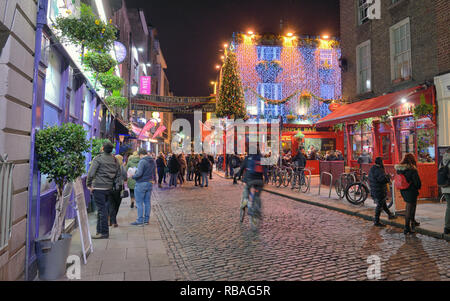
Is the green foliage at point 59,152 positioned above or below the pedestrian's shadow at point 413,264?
above

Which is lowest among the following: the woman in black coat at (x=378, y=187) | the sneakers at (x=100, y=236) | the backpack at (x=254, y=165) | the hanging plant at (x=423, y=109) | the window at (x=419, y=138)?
the sneakers at (x=100, y=236)

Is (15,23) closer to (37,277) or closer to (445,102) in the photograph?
(37,277)

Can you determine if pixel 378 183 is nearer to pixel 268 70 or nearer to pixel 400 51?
pixel 400 51

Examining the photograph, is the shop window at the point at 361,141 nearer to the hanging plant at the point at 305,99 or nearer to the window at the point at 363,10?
the window at the point at 363,10

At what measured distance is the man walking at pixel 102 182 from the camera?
245 inches

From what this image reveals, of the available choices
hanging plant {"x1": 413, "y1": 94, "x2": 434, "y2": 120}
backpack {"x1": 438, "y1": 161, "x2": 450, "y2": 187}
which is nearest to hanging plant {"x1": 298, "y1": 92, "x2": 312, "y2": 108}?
hanging plant {"x1": 413, "y1": 94, "x2": 434, "y2": 120}

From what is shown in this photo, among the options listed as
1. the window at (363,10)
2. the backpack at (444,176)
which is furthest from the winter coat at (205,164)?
the backpack at (444,176)

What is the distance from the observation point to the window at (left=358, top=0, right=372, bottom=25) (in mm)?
16062

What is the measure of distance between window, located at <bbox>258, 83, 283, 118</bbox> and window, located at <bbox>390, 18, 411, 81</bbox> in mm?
14534

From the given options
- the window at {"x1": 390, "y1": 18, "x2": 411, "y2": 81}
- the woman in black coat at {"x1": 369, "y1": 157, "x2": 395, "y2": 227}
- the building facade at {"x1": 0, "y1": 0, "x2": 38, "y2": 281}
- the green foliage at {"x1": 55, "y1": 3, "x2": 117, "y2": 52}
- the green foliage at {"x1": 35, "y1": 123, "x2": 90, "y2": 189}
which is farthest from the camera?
the window at {"x1": 390, "y1": 18, "x2": 411, "y2": 81}

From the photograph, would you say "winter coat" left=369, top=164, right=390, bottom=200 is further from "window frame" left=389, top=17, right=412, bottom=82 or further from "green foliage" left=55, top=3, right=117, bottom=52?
"window frame" left=389, top=17, right=412, bottom=82

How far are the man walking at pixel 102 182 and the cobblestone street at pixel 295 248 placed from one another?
1323mm
